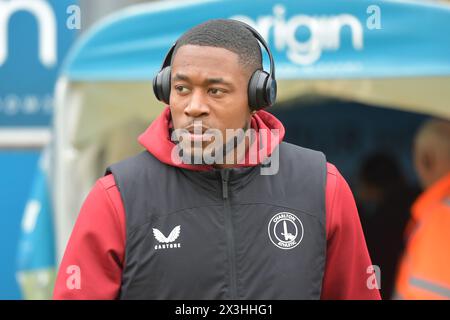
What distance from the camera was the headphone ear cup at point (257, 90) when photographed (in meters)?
2.32

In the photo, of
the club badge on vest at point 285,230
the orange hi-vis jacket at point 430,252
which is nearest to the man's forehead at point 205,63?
the club badge on vest at point 285,230

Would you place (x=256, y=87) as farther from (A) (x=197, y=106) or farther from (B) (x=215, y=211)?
(B) (x=215, y=211)

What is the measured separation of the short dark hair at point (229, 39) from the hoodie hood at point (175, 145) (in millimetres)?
162

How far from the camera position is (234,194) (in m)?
2.29

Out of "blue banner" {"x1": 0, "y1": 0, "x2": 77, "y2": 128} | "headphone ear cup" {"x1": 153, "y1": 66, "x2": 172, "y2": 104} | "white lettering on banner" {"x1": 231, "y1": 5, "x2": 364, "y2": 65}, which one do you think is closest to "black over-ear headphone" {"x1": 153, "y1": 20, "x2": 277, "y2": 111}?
→ "headphone ear cup" {"x1": 153, "y1": 66, "x2": 172, "y2": 104}

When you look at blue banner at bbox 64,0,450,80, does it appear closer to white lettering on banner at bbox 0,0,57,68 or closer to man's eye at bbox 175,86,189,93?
white lettering on banner at bbox 0,0,57,68

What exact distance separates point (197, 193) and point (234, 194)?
0.29 ft

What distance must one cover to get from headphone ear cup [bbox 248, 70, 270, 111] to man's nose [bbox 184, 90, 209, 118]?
13 centimetres

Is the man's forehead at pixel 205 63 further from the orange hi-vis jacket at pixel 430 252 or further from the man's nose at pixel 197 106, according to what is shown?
the orange hi-vis jacket at pixel 430 252

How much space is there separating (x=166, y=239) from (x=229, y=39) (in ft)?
1.63

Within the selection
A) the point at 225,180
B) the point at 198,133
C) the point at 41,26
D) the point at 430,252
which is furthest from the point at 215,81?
the point at 41,26

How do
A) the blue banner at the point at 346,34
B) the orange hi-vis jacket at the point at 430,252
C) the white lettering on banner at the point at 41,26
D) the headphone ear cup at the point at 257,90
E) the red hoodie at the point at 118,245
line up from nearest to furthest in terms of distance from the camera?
the red hoodie at the point at 118,245 → the headphone ear cup at the point at 257,90 → the blue banner at the point at 346,34 → the orange hi-vis jacket at the point at 430,252 → the white lettering on banner at the point at 41,26

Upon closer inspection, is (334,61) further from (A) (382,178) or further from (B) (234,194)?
(B) (234,194)

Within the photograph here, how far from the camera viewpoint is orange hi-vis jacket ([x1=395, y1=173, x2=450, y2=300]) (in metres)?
4.28
